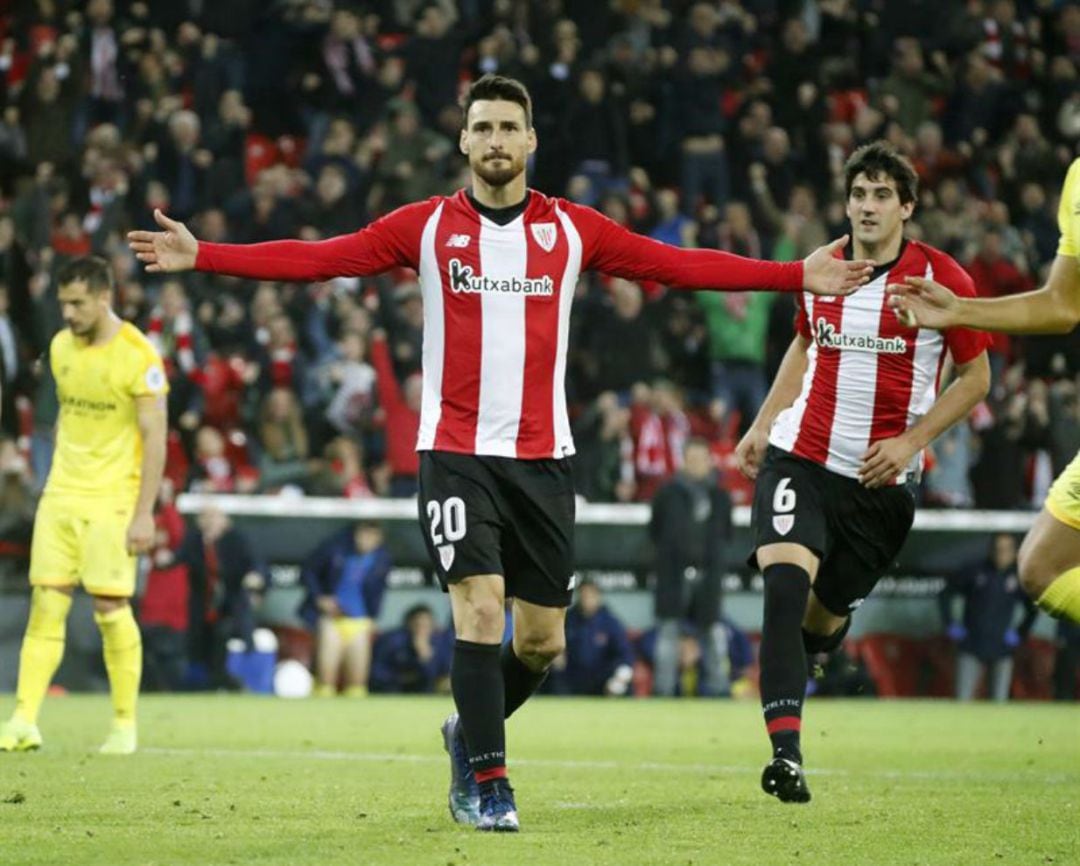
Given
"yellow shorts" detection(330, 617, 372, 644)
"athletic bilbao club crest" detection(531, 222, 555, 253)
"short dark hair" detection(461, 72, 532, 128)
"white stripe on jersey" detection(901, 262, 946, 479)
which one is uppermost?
"short dark hair" detection(461, 72, 532, 128)

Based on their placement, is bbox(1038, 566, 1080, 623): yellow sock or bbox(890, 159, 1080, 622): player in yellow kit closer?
bbox(890, 159, 1080, 622): player in yellow kit

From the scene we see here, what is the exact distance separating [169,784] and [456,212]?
2642 millimetres

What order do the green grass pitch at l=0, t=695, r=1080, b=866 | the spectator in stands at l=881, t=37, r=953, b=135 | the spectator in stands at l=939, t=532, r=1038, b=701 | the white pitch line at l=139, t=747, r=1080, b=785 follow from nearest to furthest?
the green grass pitch at l=0, t=695, r=1080, b=866 → the white pitch line at l=139, t=747, r=1080, b=785 → the spectator in stands at l=939, t=532, r=1038, b=701 → the spectator in stands at l=881, t=37, r=953, b=135

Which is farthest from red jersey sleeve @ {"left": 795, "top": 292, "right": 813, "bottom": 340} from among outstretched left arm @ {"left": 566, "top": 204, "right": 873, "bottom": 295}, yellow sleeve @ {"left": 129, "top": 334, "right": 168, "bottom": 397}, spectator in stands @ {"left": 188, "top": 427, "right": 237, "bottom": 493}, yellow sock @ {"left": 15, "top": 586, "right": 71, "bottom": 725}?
spectator in stands @ {"left": 188, "top": 427, "right": 237, "bottom": 493}

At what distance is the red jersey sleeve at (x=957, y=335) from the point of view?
831 centimetres

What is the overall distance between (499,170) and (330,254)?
0.60 metres

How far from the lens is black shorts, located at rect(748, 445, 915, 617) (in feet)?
27.0

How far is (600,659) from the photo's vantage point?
56.4 ft

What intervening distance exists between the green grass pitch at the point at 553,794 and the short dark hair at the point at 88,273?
2.14 m

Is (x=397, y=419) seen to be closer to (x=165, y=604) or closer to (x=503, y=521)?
(x=165, y=604)

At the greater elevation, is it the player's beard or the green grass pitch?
the player's beard

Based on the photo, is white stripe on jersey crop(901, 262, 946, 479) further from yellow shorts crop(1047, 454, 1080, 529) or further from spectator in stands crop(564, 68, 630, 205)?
spectator in stands crop(564, 68, 630, 205)

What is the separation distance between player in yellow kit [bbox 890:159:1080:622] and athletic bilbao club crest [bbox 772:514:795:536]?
50.6 inches

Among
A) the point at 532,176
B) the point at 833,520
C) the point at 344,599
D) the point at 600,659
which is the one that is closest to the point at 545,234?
the point at 833,520
